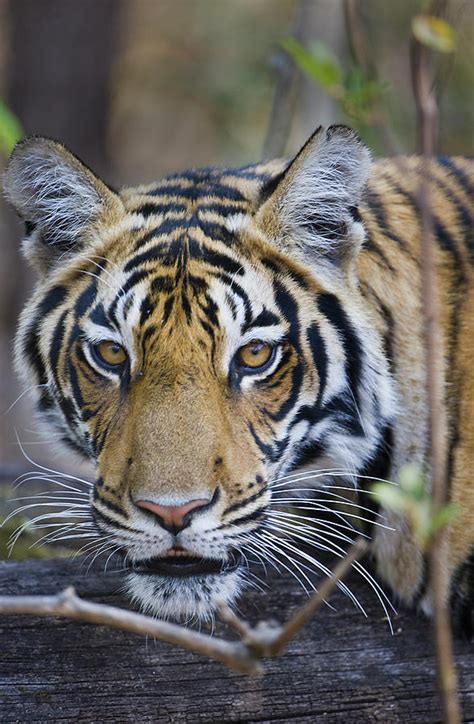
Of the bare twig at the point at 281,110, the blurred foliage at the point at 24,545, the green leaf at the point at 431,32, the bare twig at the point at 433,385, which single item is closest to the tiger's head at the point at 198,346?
the green leaf at the point at 431,32

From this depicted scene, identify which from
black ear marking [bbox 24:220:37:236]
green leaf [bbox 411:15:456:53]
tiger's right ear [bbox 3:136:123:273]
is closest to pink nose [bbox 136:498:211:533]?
tiger's right ear [bbox 3:136:123:273]

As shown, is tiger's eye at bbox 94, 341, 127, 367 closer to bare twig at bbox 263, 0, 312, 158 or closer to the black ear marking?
the black ear marking

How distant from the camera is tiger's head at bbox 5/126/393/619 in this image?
9.10 feet

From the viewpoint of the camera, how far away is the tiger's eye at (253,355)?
9.70 ft

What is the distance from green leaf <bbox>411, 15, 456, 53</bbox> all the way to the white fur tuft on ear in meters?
1.16

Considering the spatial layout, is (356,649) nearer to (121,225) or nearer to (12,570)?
(12,570)

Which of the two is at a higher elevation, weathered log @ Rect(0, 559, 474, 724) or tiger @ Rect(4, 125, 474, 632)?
tiger @ Rect(4, 125, 474, 632)

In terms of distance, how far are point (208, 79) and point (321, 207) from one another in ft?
38.1

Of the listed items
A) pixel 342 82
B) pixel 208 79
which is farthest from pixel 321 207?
pixel 208 79

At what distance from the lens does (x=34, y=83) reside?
9516mm

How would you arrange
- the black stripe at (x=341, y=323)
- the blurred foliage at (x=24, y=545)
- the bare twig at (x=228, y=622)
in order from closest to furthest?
the bare twig at (x=228, y=622) → the black stripe at (x=341, y=323) → the blurred foliage at (x=24, y=545)

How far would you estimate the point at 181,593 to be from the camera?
2.91 m

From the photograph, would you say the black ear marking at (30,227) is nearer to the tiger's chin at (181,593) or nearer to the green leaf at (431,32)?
the tiger's chin at (181,593)

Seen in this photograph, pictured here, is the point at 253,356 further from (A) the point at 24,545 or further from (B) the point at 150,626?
(A) the point at 24,545
